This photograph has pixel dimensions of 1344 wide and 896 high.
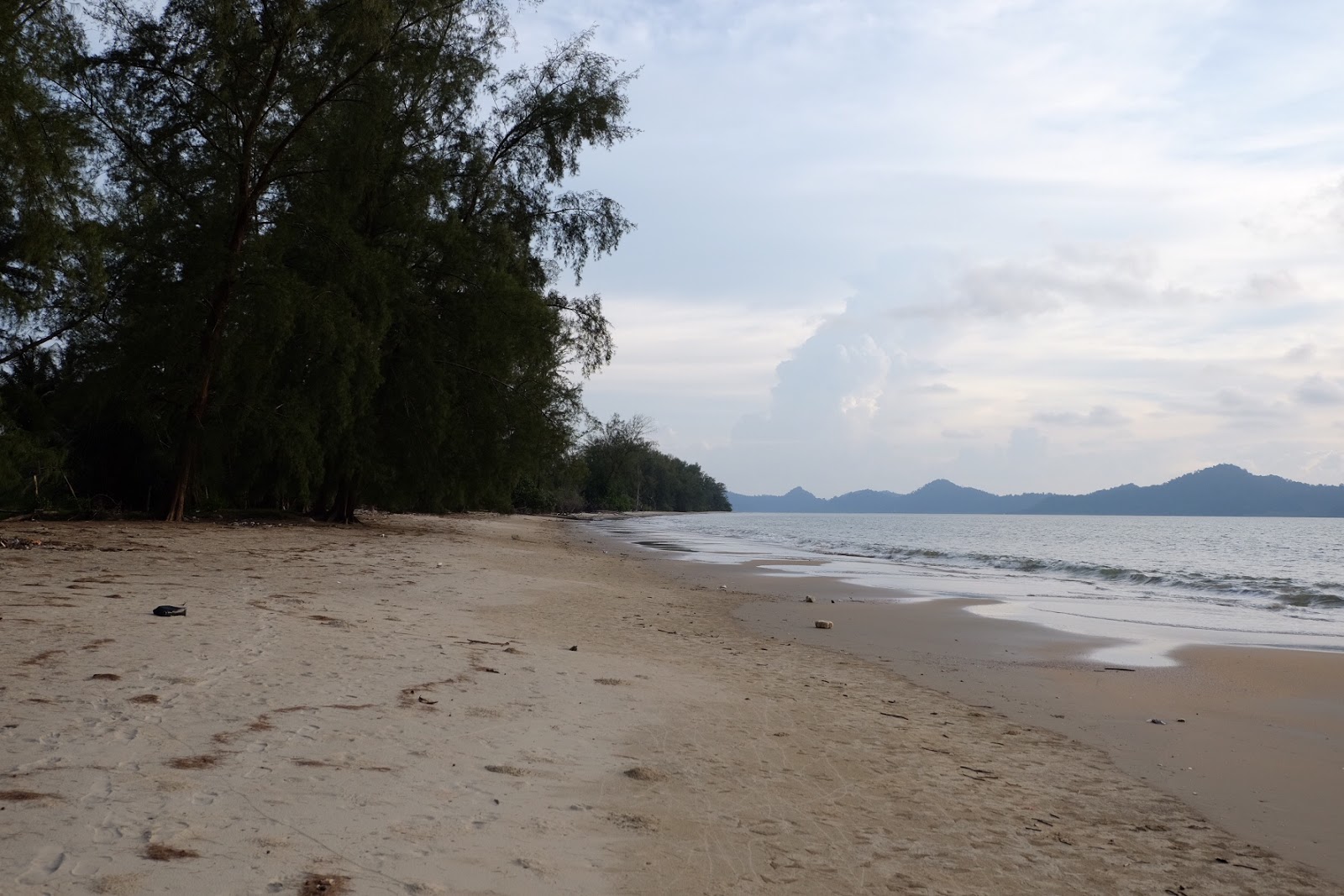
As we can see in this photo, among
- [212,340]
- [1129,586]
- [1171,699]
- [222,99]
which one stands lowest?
[1171,699]

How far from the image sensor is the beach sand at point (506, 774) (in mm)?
3465

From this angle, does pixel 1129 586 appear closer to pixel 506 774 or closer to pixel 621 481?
pixel 506 774

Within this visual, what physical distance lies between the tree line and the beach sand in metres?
10.7

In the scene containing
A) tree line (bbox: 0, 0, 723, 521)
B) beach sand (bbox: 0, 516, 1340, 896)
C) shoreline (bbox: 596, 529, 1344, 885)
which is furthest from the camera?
tree line (bbox: 0, 0, 723, 521)

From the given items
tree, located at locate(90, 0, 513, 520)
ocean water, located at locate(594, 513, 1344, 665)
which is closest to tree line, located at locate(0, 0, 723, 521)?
tree, located at locate(90, 0, 513, 520)

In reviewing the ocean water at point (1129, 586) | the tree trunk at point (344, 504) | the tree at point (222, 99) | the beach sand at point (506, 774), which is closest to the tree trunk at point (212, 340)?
the tree at point (222, 99)

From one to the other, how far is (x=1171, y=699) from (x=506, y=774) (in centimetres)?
617

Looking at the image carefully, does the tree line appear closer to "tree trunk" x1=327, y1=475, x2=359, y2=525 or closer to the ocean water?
"tree trunk" x1=327, y1=475, x2=359, y2=525

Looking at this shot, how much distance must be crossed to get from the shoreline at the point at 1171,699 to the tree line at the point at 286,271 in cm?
1127

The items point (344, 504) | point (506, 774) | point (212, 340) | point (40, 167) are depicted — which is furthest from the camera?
point (344, 504)

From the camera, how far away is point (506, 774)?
4590mm

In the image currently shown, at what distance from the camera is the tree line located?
18.6 m

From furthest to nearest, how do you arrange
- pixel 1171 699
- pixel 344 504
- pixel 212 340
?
pixel 344 504 → pixel 212 340 → pixel 1171 699

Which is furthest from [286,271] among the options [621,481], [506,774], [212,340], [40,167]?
[621,481]
